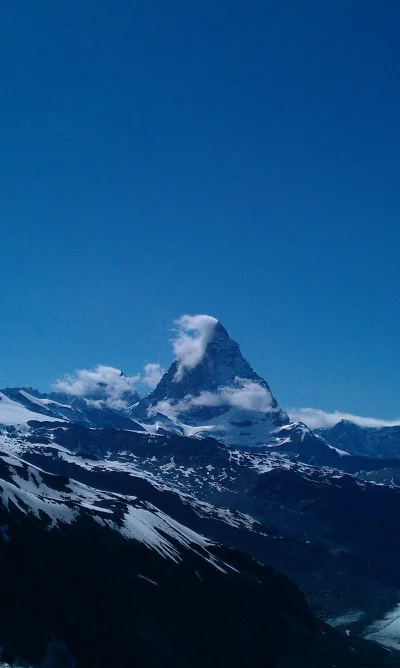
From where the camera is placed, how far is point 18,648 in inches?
7377

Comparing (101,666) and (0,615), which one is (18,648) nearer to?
(0,615)

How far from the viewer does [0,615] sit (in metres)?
198

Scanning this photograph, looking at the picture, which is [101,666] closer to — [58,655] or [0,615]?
→ [58,655]

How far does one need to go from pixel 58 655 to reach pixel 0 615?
21.8 metres

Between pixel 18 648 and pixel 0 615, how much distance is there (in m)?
14.7

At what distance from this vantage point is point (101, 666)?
19912 centimetres

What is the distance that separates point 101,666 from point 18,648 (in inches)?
1096

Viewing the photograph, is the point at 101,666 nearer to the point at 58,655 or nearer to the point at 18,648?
the point at 58,655

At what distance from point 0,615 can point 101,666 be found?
35.2m

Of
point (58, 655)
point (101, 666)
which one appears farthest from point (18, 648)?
point (101, 666)

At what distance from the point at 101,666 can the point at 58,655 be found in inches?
556

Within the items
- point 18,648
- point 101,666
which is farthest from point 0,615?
point 101,666
